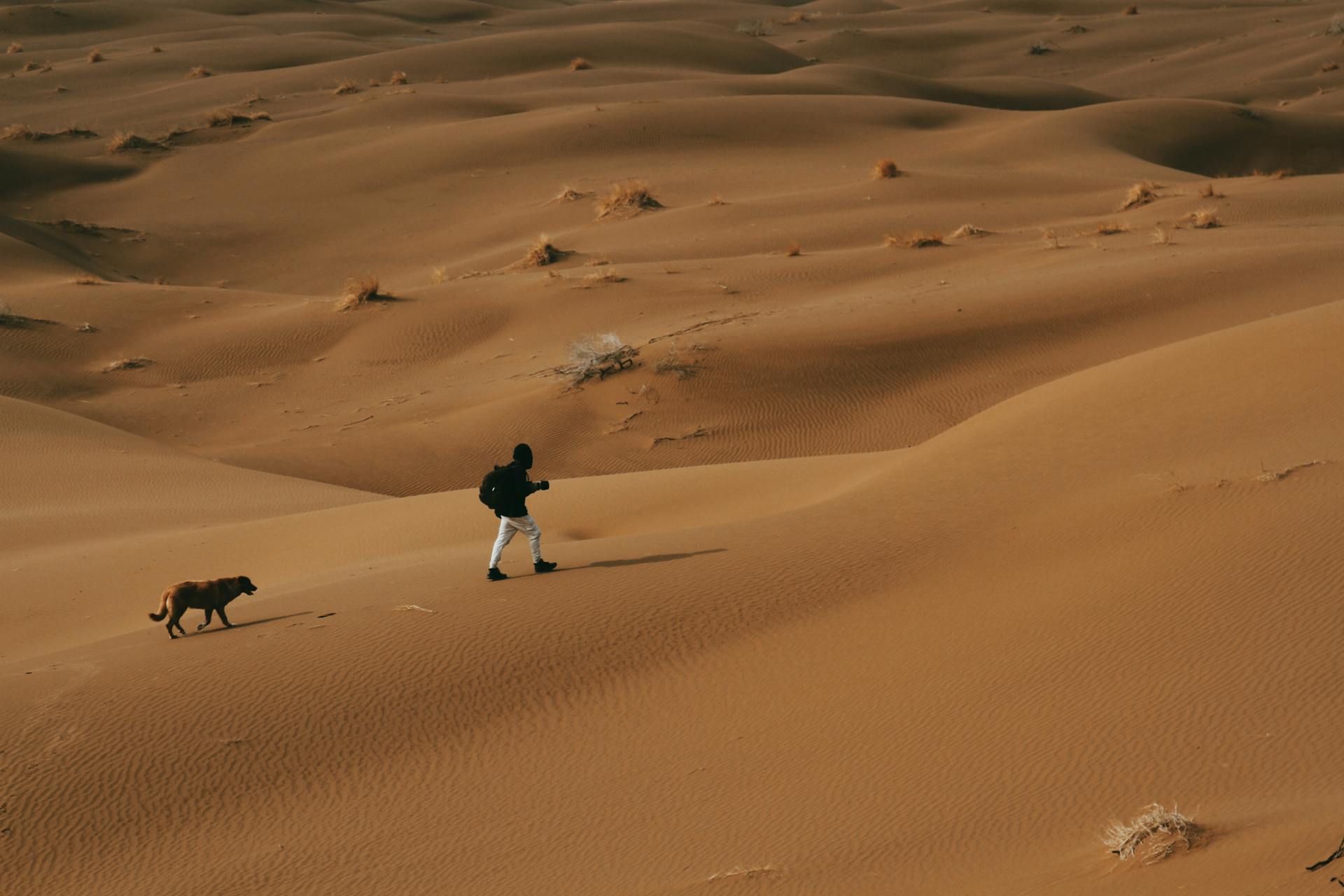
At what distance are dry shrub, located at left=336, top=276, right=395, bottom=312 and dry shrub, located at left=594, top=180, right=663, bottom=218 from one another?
28.2ft

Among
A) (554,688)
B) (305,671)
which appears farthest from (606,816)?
(305,671)

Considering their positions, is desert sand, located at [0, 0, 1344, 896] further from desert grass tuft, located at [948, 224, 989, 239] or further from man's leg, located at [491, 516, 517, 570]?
man's leg, located at [491, 516, 517, 570]

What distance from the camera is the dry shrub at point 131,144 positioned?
39125mm

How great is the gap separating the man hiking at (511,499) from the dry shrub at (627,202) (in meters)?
22.5

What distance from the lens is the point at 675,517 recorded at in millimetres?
12273

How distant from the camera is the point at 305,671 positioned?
8.01 metres

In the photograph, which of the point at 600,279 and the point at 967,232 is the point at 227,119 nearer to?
the point at 600,279

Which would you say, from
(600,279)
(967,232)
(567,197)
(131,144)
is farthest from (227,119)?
(967,232)

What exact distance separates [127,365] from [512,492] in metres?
15.5

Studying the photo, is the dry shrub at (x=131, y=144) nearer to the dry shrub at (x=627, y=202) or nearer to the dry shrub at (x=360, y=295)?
the dry shrub at (x=627, y=202)

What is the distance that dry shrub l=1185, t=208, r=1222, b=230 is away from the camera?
25042 mm

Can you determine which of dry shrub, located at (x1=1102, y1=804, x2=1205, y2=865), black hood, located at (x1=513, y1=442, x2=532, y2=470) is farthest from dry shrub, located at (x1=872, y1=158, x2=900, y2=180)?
dry shrub, located at (x1=1102, y1=804, x2=1205, y2=865)

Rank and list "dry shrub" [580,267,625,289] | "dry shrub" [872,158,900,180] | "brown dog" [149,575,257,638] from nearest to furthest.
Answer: "brown dog" [149,575,257,638], "dry shrub" [580,267,625,289], "dry shrub" [872,158,900,180]

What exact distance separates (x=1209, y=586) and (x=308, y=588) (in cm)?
653
